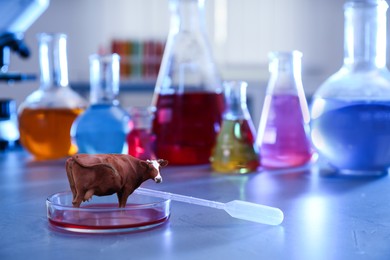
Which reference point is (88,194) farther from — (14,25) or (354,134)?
(14,25)

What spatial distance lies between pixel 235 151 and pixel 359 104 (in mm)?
208

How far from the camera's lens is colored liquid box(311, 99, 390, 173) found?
82 cm

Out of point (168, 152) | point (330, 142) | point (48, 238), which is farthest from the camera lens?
point (168, 152)

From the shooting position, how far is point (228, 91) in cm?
89

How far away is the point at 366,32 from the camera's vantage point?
0.86m

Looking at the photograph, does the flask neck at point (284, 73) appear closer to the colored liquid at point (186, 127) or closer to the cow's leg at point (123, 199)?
the colored liquid at point (186, 127)

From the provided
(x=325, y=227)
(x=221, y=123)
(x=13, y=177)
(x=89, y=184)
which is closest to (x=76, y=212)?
(x=89, y=184)

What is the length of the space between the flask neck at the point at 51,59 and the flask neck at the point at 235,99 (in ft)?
1.20

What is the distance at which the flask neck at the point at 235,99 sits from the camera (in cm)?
89

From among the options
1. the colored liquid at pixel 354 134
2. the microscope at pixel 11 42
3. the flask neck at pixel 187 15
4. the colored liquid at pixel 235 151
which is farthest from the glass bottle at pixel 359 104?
the microscope at pixel 11 42

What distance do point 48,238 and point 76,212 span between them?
40 millimetres

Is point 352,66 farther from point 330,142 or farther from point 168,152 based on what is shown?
point 168,152

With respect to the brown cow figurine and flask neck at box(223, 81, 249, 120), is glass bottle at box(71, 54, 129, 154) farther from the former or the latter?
the brown cow figurine

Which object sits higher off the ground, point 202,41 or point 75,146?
point 202,41
